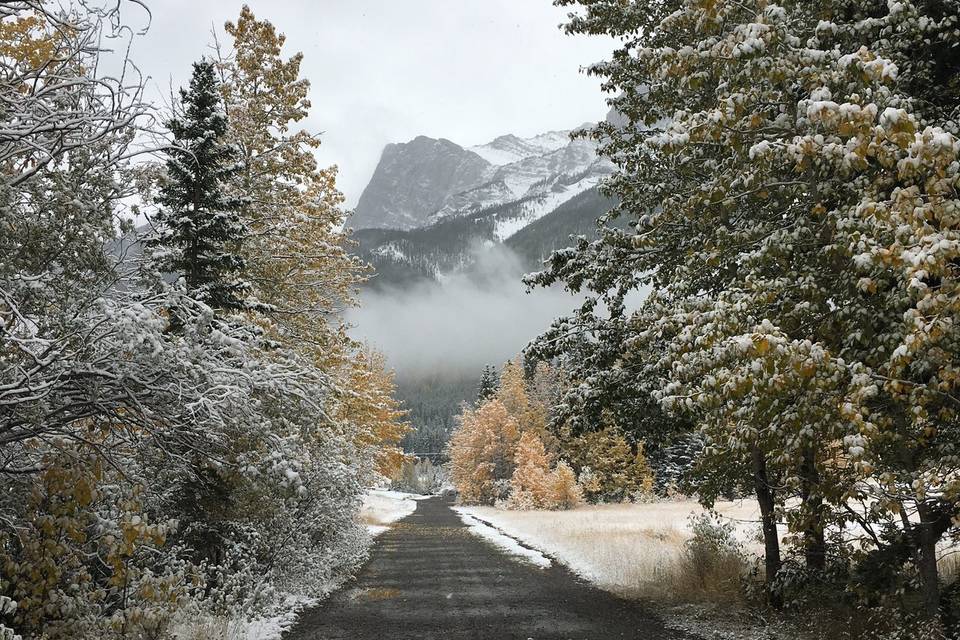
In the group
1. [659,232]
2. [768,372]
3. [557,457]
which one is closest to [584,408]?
[659,232]

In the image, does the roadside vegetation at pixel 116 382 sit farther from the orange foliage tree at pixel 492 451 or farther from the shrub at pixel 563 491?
the orange foliage tree at pixel 492 451

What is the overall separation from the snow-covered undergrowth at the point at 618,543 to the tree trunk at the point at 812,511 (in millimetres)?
946

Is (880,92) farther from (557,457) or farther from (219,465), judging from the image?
(557,457)

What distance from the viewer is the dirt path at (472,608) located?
30.6ft

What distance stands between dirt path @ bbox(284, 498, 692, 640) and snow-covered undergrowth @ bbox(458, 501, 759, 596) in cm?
70

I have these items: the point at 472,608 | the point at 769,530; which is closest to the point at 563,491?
the point at 472,608

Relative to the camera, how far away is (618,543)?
17.5 m

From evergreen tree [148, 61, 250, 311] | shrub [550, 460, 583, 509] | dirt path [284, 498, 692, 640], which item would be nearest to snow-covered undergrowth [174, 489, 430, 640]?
dirt path [284, 498, 692, 640]

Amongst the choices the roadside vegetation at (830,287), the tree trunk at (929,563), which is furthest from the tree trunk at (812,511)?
the tree trunk at (929,563)

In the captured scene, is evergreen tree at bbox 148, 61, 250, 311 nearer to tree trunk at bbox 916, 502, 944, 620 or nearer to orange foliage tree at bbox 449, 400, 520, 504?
tree trunk at bbox 916, 502, 944, 620

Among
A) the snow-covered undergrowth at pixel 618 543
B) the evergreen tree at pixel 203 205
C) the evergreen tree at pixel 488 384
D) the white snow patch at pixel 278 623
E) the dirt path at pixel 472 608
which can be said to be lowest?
the dirt path at pixel 472 608

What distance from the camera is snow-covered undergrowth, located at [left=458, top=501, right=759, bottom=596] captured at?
42.1 feet

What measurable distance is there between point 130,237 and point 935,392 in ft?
24.7

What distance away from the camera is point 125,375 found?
454 centimetres
